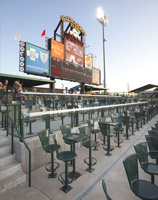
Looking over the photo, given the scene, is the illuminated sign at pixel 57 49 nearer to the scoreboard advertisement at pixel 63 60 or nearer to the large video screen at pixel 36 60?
the scoreboard advertisement at pixel 63 60

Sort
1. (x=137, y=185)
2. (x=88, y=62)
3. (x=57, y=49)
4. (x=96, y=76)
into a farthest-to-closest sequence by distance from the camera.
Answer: (x=96, y=76), (x=88, y=62), (x=57, y=49), (x=137, y=185)

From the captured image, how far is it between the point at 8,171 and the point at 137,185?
2.82 meters

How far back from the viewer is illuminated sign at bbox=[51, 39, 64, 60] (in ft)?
49.8

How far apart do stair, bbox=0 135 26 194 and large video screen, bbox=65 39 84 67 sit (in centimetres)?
1512

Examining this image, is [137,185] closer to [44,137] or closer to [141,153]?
[141,153]

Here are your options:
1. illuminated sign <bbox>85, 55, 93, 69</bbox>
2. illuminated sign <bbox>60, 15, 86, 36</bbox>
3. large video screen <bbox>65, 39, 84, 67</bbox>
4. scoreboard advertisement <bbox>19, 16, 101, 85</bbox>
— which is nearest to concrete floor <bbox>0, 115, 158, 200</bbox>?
scoreboard advertisement <bbox>19, 16, 101, 85</bbox>

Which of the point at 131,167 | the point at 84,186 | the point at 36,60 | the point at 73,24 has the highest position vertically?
the point at 73,24

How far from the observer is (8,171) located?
9.69 feet

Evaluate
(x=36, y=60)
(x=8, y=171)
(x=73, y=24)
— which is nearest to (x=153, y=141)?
(x=8, y=171)

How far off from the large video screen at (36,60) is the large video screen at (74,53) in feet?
12.3

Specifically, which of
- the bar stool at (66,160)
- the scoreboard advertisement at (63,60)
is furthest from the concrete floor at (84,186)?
the scoreboard advertisement at (63,60)

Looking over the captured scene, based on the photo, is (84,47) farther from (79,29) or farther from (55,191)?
(55,191)

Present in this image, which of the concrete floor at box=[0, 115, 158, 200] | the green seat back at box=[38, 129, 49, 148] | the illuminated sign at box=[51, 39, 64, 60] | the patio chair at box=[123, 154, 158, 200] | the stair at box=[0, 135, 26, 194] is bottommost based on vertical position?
the concrete floor at box=[0, 115, 158, 200]

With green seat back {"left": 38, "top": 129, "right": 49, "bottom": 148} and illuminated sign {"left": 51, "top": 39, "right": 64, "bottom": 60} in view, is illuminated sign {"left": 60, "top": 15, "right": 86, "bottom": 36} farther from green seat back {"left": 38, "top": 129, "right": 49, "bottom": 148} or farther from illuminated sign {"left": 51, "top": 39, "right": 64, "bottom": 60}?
green seat back {"left": 38, "top": 129, "right": 49, "bottom": 148}
